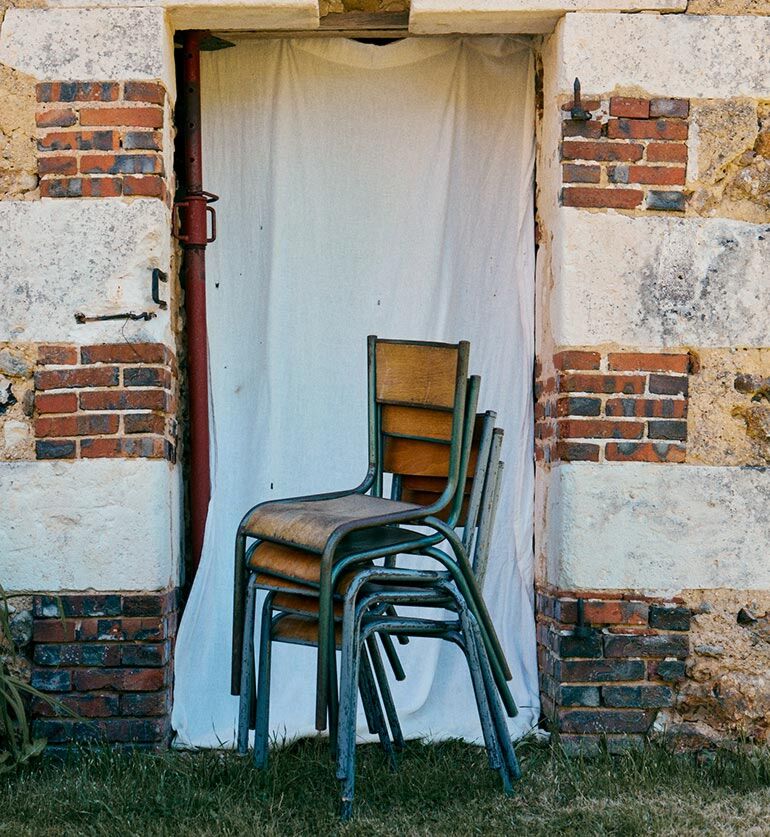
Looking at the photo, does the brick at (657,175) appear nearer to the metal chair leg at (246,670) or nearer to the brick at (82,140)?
the brick at (82,140)

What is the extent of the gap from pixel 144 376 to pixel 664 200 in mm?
1839

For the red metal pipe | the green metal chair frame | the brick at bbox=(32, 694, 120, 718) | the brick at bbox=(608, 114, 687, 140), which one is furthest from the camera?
the red metal pipe

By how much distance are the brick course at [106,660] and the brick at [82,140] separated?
1.48 metres

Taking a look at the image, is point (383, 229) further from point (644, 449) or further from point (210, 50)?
point (644, 449)

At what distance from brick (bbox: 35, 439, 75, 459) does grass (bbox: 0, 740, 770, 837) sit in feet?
3.15

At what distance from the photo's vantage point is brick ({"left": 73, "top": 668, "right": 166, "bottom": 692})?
3.74m

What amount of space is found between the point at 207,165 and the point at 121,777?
221cm

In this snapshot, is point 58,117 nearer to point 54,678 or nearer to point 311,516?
point 311,516

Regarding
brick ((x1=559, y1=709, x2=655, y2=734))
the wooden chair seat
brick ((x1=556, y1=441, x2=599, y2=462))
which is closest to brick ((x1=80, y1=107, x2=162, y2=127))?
the wooden chair seat

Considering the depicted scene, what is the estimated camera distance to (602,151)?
385cm

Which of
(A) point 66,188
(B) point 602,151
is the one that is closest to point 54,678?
(A) point 66,188

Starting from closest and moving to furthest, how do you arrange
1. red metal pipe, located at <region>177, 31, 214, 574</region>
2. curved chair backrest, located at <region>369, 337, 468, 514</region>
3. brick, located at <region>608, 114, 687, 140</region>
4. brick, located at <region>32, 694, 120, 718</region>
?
curved chair backrest, located at <region>369, 337, 468, 514</region> < brick, located at <region>32, 694, 120, 718</region> < brick, located at <region>608, 114, 687, 140</region> < red metal pipe, located at <region>177, 31, 214, 574</region>

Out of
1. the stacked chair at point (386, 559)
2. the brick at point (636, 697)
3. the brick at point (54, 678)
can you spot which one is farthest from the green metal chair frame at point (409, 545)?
the brick at point (54, 678)

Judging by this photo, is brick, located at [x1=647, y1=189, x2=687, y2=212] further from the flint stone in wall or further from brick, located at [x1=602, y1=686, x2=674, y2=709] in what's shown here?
brick, located at [x1=602, y1=686, x2=674, y2=709]
